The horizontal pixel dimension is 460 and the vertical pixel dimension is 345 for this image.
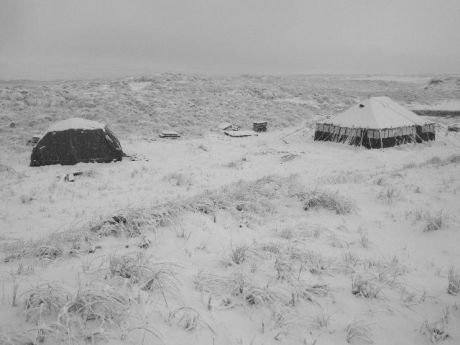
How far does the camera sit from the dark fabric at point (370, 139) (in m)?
20.6

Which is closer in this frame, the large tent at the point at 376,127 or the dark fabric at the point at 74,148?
the dark fabric at the point at 74,148

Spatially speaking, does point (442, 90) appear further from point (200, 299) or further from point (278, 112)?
point (200, 299)

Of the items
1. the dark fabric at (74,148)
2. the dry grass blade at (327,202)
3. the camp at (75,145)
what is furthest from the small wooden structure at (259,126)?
the dry grass blade at (327,202)

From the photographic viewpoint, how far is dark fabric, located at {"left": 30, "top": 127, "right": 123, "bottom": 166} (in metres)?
15.0

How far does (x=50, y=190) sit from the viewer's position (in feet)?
36.9

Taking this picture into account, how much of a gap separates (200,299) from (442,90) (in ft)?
240

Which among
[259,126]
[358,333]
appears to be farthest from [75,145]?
[358,333]

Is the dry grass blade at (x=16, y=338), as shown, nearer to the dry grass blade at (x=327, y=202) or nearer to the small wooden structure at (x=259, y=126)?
the dry grass blade at (x=327, y=202)

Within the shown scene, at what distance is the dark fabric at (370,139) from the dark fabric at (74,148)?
13.5 metres

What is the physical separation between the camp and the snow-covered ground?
Result: 5826 mm

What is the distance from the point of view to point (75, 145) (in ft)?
50.1

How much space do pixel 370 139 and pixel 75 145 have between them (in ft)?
53.1

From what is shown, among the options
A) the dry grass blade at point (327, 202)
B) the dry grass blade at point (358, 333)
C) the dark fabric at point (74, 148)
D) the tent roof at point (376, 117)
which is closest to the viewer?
the dry grass blade at point (358, 333)

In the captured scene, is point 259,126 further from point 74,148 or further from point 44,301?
point 44,301
